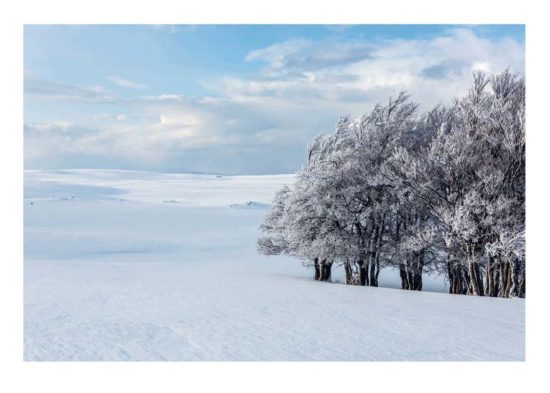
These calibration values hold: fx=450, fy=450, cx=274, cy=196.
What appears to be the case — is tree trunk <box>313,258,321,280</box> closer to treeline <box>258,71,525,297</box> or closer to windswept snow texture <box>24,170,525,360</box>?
treeline <box>258,71,525,297</box>

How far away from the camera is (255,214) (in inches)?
2324

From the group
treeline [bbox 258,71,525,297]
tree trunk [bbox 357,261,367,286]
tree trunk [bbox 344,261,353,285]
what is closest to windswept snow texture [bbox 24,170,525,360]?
treeline [bbox 258,71,525,297]

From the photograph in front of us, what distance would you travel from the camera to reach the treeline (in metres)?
14.8

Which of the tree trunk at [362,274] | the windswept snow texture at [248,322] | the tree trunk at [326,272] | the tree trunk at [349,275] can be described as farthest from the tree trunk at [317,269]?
the windswept snow texture at [248,322]

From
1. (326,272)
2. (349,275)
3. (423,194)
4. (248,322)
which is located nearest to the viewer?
Answer: (248,322)

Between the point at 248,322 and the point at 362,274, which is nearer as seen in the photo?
the point at 248,322

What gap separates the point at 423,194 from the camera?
16.4 metres

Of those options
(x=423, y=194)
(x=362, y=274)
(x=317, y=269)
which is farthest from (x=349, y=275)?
(x=423, y=194)

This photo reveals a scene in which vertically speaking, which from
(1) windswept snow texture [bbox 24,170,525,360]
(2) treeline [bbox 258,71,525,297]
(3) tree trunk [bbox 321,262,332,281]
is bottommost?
(3) tree trunk [bbox 321,262,332,281]

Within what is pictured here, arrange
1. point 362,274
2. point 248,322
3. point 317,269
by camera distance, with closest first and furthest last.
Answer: point 248,322 < point 362,274 < point 317,269

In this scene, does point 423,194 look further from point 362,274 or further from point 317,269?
point 317,269

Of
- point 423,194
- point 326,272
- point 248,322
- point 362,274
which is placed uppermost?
point 423,194

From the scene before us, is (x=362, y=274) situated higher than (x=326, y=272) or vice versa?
(x=362, y=274)
